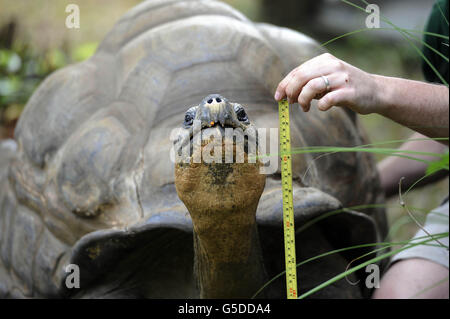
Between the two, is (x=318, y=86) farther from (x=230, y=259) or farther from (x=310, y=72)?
(x=230, y=259)

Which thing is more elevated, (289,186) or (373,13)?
(373,13)

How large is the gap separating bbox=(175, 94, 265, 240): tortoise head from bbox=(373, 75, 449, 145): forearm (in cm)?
39

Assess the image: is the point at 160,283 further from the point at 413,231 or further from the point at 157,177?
the point at 413,231

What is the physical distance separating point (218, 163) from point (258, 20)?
5.91 meters

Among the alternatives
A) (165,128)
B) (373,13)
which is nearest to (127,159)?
(165,128)

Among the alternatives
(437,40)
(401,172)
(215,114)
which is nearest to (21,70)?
(401,172)

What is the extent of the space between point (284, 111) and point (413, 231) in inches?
100

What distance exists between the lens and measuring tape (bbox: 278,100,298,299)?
4.81 feet

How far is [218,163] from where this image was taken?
1.33m

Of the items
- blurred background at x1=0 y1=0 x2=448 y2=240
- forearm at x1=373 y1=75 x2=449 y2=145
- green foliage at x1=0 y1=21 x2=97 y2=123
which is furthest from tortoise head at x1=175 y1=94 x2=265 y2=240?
green foliage at x1=0 y1=21 x2=97 y2=123

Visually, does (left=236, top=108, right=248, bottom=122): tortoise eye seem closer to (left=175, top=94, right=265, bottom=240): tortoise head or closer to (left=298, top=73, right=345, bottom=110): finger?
(left=175, top=94, right=265, bottom=240): tortoise head

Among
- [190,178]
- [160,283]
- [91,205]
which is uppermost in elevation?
[91,205]

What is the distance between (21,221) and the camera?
250cm

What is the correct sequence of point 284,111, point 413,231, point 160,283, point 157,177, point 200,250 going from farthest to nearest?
point 413,231 < point 160,283 < point 157,177 < point 200,250 < point 284,111
